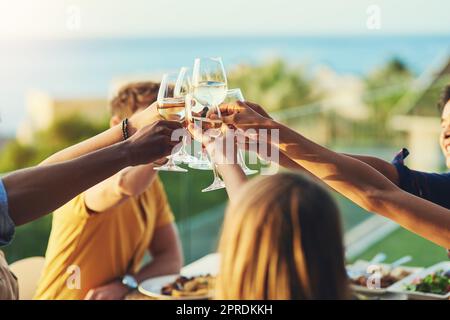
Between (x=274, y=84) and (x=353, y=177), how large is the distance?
41.5ft

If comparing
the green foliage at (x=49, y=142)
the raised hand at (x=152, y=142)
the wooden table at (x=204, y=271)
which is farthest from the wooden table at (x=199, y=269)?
the green foliage at (x=49, y=142)

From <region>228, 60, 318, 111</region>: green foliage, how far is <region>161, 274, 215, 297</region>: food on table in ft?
37.0

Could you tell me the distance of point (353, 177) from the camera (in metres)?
1.82

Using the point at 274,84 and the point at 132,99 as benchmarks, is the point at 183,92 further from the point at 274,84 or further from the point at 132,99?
the point at 274,84

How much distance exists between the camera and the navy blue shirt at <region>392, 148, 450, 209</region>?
7.29ft

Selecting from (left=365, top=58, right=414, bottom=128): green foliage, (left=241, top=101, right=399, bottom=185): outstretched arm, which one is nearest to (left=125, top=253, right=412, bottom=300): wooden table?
(left=241, top=101, right=399, bottom=185): outstretched arm

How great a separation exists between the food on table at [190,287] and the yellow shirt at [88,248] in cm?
26

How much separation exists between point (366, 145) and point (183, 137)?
297 inches

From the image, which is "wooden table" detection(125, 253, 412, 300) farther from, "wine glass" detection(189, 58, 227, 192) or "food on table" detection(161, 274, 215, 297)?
"wine glass" detection(189, 58, 227, 192)

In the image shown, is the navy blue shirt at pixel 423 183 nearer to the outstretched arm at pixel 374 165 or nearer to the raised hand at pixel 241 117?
the outstretched arm at pixel 374 165

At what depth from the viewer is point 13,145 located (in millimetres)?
11766

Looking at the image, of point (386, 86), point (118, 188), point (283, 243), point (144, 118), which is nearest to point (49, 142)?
point (386, 86)

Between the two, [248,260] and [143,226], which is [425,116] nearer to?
[143,226]

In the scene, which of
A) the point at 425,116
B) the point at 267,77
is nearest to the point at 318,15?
the point at 267,77
